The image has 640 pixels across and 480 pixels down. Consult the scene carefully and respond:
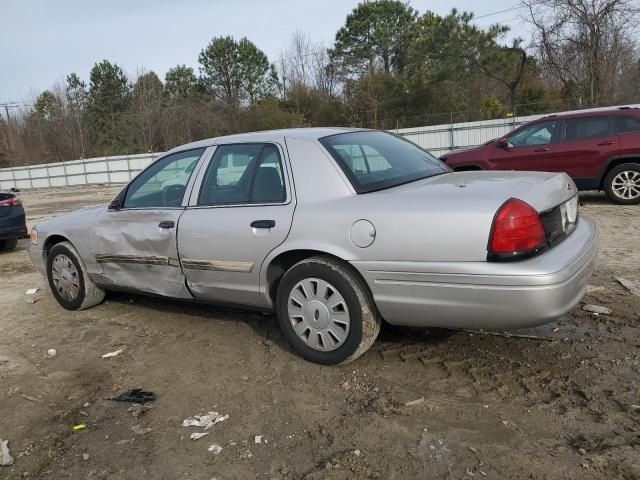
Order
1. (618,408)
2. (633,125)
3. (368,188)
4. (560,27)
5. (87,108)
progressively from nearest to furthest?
(618,408) < (368,188) < (633,125) < (560,27) < (87,108)

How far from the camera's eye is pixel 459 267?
2.86m

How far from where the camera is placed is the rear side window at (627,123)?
842 centimetres

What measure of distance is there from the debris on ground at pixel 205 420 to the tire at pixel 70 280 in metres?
2.53

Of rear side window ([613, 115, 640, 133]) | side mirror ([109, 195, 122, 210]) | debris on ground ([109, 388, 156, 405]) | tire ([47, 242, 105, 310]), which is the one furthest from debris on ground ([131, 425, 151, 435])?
rear side window ([613, 115, 640, 133])

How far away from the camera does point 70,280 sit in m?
5.10

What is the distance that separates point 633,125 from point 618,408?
Result: 7193 mm

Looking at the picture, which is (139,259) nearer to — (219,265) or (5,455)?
(219,265)

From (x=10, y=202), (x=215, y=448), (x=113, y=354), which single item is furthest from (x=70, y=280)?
(x=10, y=202)

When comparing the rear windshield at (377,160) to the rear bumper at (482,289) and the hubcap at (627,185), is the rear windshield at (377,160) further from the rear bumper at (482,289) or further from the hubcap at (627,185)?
the hubcap at (627,185)

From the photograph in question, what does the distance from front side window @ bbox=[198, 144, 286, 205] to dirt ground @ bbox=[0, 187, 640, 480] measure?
1.12 m

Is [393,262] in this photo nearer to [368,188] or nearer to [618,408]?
[368,188]

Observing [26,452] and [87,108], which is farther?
[87,108]

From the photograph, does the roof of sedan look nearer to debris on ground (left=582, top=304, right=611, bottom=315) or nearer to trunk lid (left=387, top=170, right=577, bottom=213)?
trunk lid (left=387, top=170, right=577, bottom=213)

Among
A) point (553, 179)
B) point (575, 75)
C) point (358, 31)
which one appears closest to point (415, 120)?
point (575, 75)
